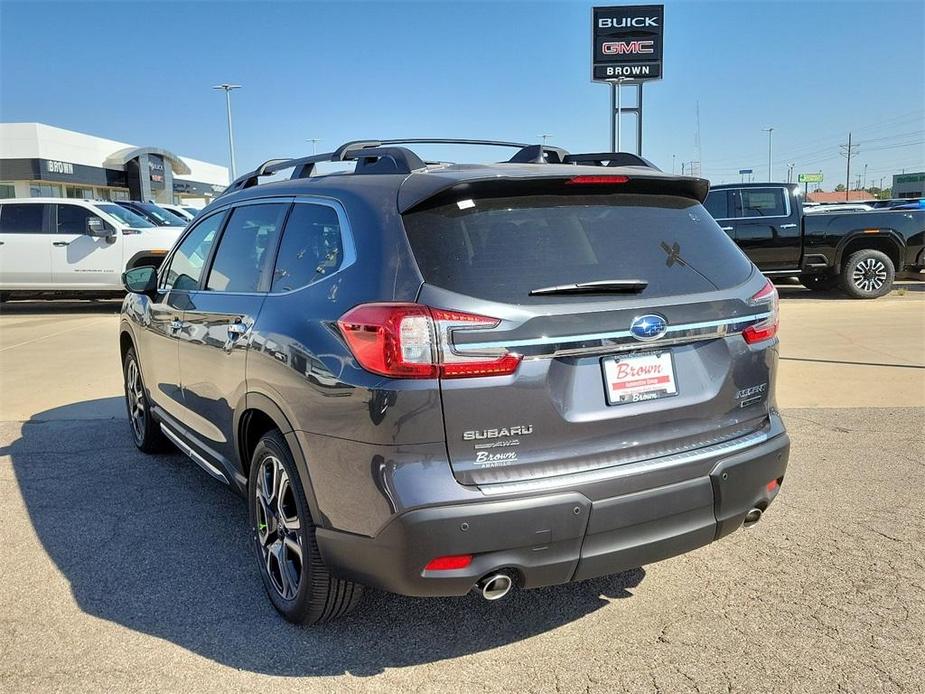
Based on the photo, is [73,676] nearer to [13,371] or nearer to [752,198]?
[13,371]

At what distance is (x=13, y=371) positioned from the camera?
29.1 feet

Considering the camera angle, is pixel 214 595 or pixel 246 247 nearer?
pixel 214 595

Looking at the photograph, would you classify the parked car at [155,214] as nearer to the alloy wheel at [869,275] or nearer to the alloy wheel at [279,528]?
the alloy wheel at [869,275]

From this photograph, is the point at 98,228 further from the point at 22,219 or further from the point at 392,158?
the point at 392,158

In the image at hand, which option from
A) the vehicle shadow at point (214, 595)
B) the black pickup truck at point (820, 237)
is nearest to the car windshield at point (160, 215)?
the black pickup truck at point (820, 237)

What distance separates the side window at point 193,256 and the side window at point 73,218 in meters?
10.6

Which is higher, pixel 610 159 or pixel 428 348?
pixel 610 159

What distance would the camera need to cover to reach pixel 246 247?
380 centimetres

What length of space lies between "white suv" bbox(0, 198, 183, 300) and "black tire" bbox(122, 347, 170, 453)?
8792 mm

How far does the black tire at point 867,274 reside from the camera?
1372 cm

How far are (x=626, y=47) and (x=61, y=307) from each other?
53.2 ft

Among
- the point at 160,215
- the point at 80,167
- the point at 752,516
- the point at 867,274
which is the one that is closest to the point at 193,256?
the point at 752,516

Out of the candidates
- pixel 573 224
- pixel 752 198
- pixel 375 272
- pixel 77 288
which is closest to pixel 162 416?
pixel 375 272

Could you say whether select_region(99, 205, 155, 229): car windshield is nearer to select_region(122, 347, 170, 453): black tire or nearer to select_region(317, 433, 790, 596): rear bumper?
select_region(122, 347, 170, 453): black tire
